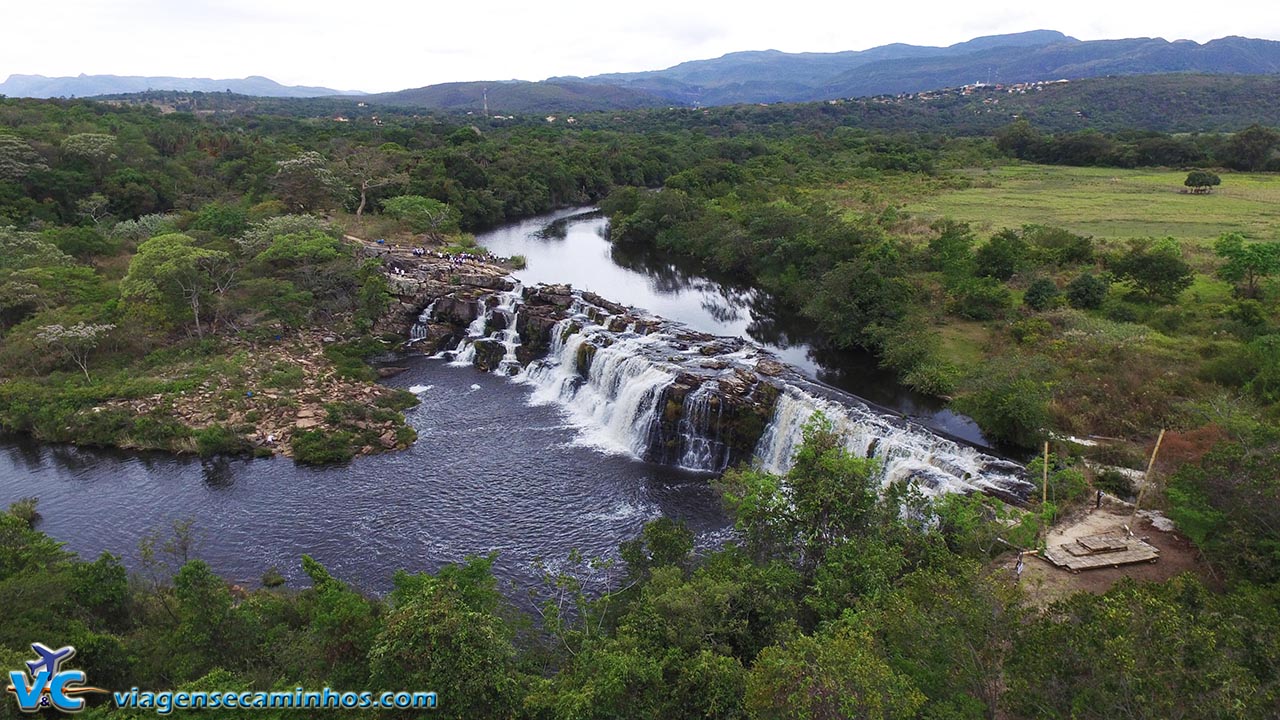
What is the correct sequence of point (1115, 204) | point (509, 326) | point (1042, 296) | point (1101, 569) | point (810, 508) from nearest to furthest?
1. point (810, 508)
2. point (1101, 569)
3. point (1042, 296)
4. point (509, 326)
5. point (1115, 204)

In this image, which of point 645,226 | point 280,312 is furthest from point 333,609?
point 645,226

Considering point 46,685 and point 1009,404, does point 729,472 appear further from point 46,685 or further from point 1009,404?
point 46,685

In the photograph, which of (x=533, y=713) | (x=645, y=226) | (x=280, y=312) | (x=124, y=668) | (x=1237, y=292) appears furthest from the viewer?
(x=645, y=226)

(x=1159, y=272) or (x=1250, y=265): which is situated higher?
(x=1250, y=265)

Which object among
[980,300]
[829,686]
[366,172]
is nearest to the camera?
[829,686]

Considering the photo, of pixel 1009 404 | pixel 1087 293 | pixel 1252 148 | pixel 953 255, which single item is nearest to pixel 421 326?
pixel 1009 404

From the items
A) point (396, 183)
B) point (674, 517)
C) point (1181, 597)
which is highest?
point (396, 183)

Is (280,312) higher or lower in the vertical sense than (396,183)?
lower

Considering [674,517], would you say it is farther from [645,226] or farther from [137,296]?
[645,226]
